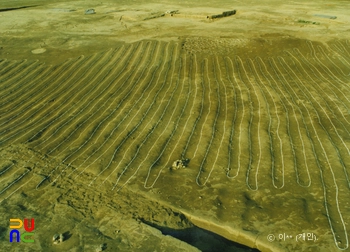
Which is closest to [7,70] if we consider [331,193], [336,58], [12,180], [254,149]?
[12,180]

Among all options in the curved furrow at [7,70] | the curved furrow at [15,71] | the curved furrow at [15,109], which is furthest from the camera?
the curved furrow at [15,71]

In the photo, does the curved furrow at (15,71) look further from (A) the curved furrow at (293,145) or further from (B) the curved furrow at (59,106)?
(A) the curved furrow at (293,145)

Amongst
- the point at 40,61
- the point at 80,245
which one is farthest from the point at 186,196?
the point at 40,61

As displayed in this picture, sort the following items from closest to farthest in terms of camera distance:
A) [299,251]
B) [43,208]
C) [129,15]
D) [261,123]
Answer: [299,251] < [43,208] < [261,123] < [129,15]

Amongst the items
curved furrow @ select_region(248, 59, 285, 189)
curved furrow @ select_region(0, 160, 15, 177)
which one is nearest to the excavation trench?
curved furrow @ select_region(248, 59, 285, 189)

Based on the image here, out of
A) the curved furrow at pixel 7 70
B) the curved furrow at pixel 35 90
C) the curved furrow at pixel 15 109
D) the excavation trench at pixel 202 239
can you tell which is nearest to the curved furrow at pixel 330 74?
the excavation trench at pixel 202 239

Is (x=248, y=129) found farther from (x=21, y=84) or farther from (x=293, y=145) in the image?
(x=21, y=84)

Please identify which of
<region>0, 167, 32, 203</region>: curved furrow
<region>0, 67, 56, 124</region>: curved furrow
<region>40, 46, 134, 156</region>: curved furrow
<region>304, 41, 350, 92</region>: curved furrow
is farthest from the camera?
<region>304, 41, 350, 92</region>: curved furrow

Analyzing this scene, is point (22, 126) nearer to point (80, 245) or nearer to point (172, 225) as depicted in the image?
point (80, 245)

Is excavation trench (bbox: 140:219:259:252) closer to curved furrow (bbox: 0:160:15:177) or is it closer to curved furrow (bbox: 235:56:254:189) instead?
curved furrow (bbox: 235:56:254:189)

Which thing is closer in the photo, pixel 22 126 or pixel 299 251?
pixel 299 251

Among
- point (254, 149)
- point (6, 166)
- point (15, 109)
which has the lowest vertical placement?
point (15, 109)
